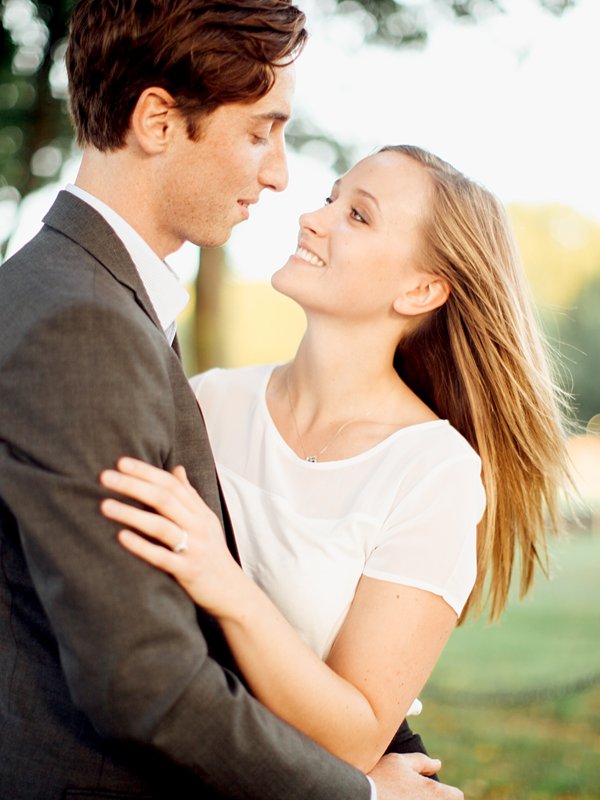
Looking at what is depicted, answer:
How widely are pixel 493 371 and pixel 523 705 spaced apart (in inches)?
181

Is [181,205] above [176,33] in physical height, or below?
below

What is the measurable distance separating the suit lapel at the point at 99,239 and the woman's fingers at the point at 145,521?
1.57 ft

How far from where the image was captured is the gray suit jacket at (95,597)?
1775 mm

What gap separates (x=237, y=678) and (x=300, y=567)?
588 mm

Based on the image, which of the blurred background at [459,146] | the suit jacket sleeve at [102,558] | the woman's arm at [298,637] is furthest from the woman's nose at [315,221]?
the blurred background at [459,146]

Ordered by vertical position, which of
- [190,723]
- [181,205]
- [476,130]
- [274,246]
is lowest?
[190,723]

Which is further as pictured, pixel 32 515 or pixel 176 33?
pixel 176 33

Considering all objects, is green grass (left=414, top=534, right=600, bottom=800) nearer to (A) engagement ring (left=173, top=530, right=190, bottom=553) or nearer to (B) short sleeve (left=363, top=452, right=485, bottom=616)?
(B) short sleeve (left=363, top=452, right=485, bottom=616)

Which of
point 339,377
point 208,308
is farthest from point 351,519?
point 208,308

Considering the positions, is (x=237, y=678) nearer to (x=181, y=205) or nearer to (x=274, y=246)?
(x=181, y=205)

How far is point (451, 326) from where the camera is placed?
122 inches

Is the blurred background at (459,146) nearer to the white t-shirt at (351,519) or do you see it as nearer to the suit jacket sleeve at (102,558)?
the white t-shirt at (351,519)

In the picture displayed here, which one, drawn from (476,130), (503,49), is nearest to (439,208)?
(503,49)

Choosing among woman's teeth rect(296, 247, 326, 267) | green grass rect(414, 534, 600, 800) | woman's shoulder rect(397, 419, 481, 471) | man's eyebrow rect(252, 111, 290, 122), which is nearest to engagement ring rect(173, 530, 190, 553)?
woman's shoulder rect(397, 419, 481, 471)
